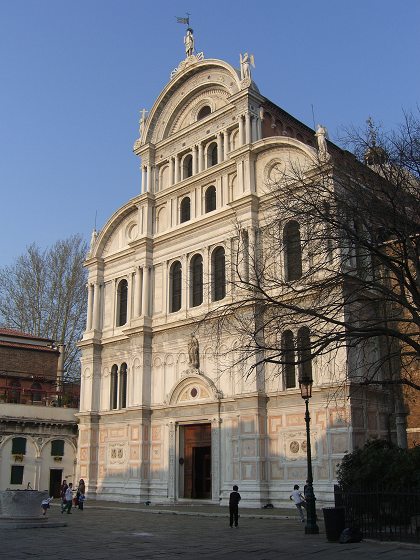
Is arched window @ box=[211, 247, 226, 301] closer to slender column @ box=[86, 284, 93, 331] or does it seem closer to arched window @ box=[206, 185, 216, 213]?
arched window @ box=[206, 185, 216, 213]

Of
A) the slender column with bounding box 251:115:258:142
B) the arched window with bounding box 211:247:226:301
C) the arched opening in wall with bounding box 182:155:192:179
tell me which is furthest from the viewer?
the arched opening in wall with bounding box 182:155:192:179

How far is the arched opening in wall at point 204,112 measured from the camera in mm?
33125

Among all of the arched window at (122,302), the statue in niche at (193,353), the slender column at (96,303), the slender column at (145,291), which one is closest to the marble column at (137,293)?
the slender column at (145,291)

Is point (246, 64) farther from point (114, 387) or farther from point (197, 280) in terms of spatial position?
point (114, 387)

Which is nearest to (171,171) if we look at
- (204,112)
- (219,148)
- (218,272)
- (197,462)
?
(204,112)

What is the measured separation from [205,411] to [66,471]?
1445 cm

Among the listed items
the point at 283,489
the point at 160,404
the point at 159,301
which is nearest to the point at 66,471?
the point at 160,404

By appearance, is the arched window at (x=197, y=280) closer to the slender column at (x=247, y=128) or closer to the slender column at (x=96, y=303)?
the slender column at (x=247, y=128)

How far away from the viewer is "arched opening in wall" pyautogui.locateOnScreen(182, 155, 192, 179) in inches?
1319

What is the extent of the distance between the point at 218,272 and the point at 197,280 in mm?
1644

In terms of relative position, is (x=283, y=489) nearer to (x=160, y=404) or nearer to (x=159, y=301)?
(x=160, y=404)

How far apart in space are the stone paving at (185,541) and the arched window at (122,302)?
14105 millimetres

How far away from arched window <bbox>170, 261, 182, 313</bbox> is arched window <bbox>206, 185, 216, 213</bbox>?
3377 mm

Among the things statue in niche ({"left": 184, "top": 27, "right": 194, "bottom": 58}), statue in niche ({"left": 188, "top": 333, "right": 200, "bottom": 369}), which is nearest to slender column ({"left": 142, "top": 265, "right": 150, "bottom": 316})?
statue in niche ({"left": 188, "top": 333, "right": 200, "bottom": 369})
